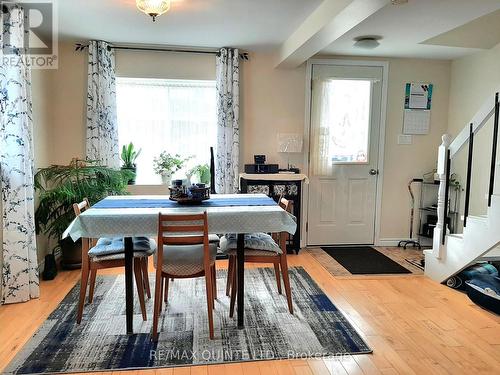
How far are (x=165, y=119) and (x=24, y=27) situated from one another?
169 centimetres

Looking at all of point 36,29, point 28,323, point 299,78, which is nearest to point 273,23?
point 299,78

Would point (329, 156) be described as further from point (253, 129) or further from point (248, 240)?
point (248, 240)

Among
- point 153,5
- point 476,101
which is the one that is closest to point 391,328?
point 153,5

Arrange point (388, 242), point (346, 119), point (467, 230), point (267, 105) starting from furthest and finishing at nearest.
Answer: point (388, 242) → point (346, 119) → point (267, 105) → point (467, 230)

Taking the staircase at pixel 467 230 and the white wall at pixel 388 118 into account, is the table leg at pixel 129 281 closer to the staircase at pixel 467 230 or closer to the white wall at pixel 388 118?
the white wall at pixel 388 118

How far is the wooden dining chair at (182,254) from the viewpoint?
2.34m

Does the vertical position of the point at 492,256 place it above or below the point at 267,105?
below

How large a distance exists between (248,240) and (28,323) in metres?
1.63

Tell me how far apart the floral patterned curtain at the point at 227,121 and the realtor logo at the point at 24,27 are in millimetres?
1692

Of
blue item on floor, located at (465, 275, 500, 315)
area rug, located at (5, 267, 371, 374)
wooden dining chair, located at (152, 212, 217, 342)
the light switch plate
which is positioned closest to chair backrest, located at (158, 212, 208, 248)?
wooden dining chair, located at (152, 212, 217, 342)

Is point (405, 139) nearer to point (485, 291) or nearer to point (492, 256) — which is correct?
point (492, 256)

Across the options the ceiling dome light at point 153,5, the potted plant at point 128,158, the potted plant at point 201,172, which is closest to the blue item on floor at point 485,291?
the potted plant at point 201,172

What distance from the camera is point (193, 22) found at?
341 centimetres

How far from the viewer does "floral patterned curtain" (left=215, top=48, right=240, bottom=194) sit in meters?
4.28
